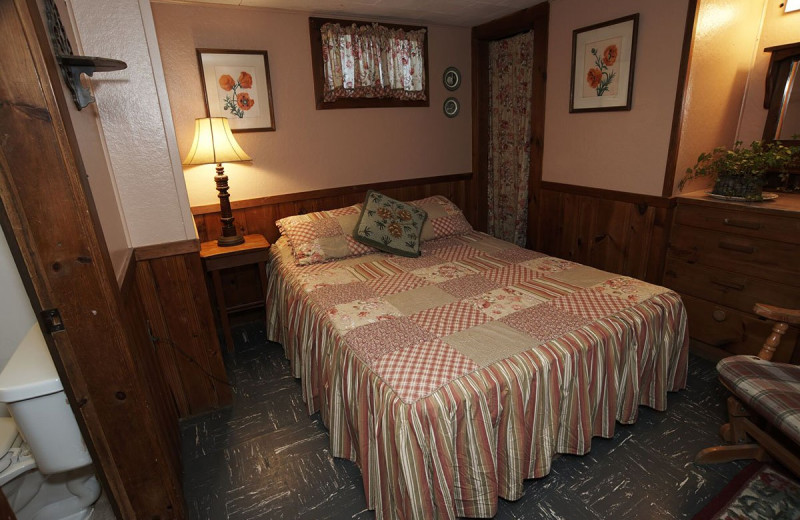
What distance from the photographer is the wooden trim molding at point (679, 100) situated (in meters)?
2.17

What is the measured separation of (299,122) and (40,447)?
7.68 feet

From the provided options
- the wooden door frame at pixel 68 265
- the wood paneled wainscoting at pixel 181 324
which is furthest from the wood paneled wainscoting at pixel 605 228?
the wooden door frame at pixel 68 265

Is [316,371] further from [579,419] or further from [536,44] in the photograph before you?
[536,44]

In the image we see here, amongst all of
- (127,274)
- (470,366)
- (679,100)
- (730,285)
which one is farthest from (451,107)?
(127,274)

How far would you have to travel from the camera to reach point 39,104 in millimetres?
973

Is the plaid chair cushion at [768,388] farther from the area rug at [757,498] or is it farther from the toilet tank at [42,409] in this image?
the toilet tank at [42,409]

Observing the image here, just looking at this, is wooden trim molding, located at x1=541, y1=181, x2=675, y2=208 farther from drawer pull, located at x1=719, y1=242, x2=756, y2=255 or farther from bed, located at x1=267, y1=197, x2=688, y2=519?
bed, located at x1=267, y1=197, x2=688, y2=519

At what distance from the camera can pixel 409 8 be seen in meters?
2.80

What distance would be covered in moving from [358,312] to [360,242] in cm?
92

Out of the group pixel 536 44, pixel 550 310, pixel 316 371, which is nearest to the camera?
pixel 550 310

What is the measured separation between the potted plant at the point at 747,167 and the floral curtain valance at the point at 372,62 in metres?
2.09

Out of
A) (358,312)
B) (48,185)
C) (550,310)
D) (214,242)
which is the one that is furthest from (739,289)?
(214,242)

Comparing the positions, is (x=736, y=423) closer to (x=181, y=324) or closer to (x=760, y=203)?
(x=760, y=203)

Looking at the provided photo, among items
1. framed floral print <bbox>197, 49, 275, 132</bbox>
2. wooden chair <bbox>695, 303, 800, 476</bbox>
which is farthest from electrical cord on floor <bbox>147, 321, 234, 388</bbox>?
wooden chair <bbox>695, 303, 800, 476</bbox>
